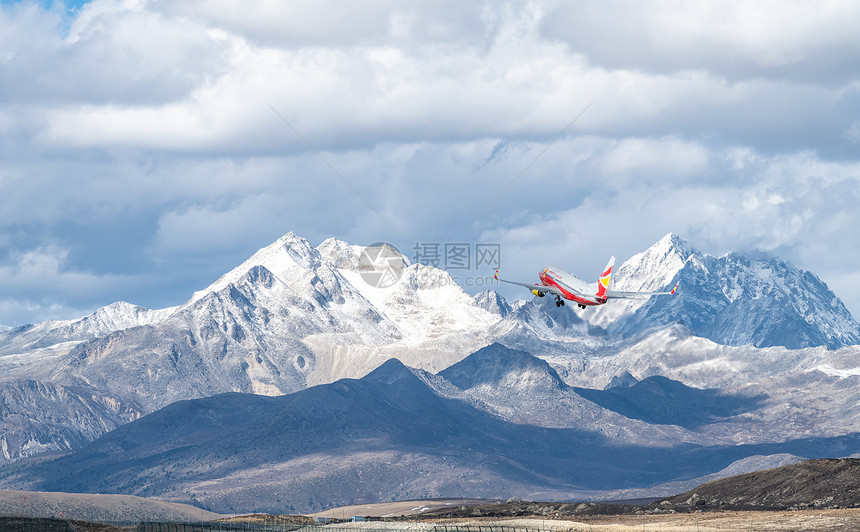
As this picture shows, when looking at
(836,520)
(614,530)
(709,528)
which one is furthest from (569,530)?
(836,520)

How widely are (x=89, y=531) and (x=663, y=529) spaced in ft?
286

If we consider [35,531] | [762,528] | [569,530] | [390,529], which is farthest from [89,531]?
[762,528]

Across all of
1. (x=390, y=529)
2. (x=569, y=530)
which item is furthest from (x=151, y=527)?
(x=569, y=530)

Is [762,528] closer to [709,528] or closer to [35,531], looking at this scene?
[709,528]

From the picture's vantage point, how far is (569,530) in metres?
198

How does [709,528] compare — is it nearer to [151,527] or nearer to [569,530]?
[569,530]

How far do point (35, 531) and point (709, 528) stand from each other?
101602 mm

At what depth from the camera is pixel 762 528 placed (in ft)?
648

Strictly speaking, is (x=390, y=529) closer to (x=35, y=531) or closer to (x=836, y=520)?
(x=35, y=531)

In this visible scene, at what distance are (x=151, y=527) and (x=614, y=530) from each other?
71119mm

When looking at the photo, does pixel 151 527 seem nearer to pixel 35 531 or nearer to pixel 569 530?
pixel 35 531

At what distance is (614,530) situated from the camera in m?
200

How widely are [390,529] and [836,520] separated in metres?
68.3

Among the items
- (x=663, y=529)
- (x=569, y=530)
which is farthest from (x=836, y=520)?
(x=569, y=530)
